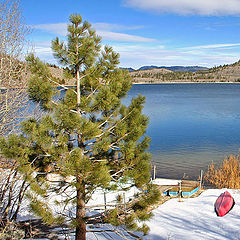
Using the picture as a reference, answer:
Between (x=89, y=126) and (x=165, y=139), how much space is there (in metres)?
19.7

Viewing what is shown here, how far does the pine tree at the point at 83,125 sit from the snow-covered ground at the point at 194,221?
3.11 metres

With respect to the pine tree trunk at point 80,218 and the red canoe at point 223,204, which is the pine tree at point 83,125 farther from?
the red canoe at point 223,204

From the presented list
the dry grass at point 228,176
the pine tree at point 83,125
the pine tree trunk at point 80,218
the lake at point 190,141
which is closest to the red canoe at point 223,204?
the dry grass at point 228,176

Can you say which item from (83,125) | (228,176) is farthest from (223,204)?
(83,125)

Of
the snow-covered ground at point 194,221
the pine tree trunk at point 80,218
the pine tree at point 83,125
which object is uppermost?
the pine tree at point 83,125

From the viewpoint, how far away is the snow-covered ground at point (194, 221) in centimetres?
872

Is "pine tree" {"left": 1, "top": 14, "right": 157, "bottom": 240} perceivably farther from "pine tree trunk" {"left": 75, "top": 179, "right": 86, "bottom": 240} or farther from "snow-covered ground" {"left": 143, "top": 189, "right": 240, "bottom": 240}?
"snow-covered ground" {"left": 143, "top": 189, "right": 240, "bottom": 240}

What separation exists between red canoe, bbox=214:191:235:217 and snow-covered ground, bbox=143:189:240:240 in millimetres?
163

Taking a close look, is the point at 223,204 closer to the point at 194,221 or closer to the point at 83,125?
the point at 194,221

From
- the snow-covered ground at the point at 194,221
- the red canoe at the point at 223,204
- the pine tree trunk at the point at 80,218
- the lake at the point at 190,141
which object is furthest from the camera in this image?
the lake at the point at 190,141

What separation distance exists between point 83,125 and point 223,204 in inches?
327

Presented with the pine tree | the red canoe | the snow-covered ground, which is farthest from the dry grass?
the pine tree

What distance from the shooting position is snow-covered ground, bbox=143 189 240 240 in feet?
28.6

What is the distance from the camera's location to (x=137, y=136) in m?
6.48
